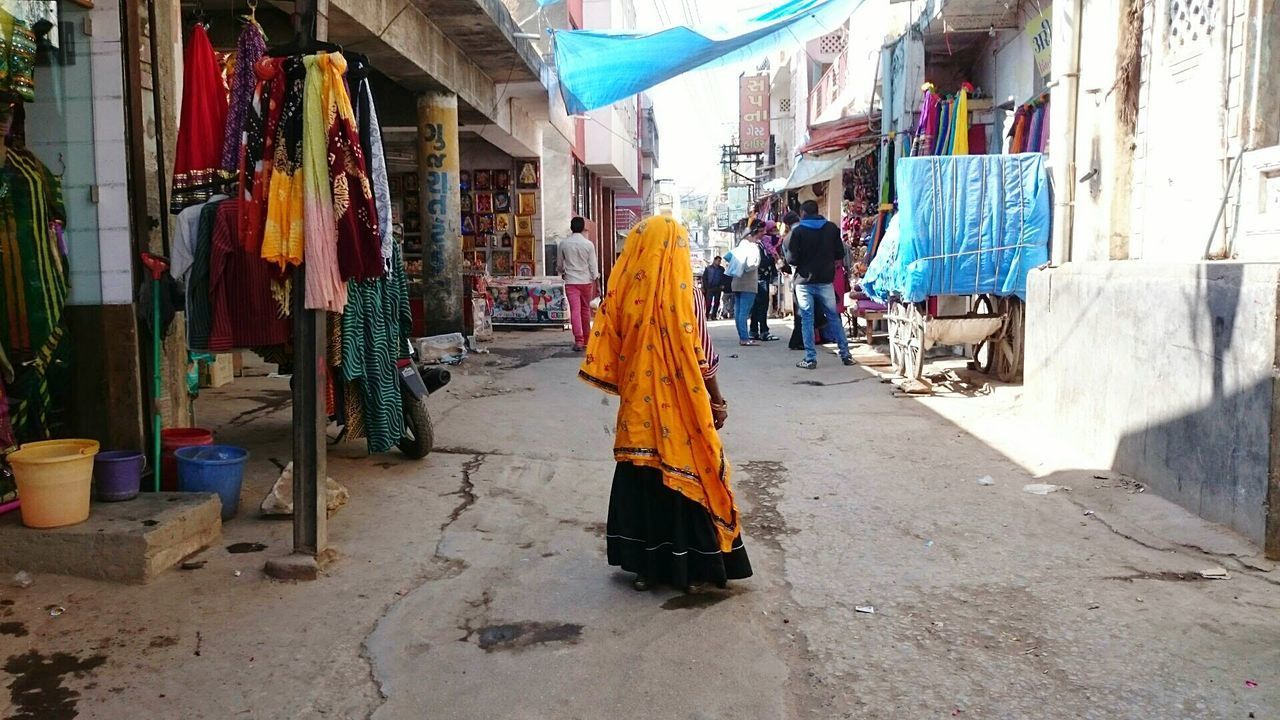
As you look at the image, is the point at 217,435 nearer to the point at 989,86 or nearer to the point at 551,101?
the point at 989,86

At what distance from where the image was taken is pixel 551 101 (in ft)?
51.8

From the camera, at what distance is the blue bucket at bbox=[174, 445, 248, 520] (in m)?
4.44

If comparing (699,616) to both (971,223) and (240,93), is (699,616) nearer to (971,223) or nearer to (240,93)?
(240,93)

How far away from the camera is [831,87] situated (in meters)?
16.6

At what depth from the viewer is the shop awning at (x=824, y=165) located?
594 inches

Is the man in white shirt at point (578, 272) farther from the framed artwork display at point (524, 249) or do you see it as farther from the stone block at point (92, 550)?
the stone block at point (92, 550)

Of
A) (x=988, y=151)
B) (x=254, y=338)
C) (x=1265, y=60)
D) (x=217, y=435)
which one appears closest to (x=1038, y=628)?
(x=1265, y=60)

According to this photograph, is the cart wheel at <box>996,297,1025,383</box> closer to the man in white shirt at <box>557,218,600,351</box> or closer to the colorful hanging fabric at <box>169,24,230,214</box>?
the man in white shirt at <box>557,218,600,351</box>

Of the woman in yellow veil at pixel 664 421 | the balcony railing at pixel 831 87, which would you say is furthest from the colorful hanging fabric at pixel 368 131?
the balcony railing at pixel 831 87

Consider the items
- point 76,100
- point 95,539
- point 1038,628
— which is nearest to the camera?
point 1038,628

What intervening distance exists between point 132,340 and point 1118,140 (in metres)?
5.75

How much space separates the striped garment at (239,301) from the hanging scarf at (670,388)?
7.32 feet

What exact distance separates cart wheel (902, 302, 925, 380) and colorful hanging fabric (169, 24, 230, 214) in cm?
598

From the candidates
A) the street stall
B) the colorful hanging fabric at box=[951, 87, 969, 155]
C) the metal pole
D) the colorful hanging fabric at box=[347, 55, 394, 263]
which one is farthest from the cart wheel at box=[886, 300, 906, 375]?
the metal pole
